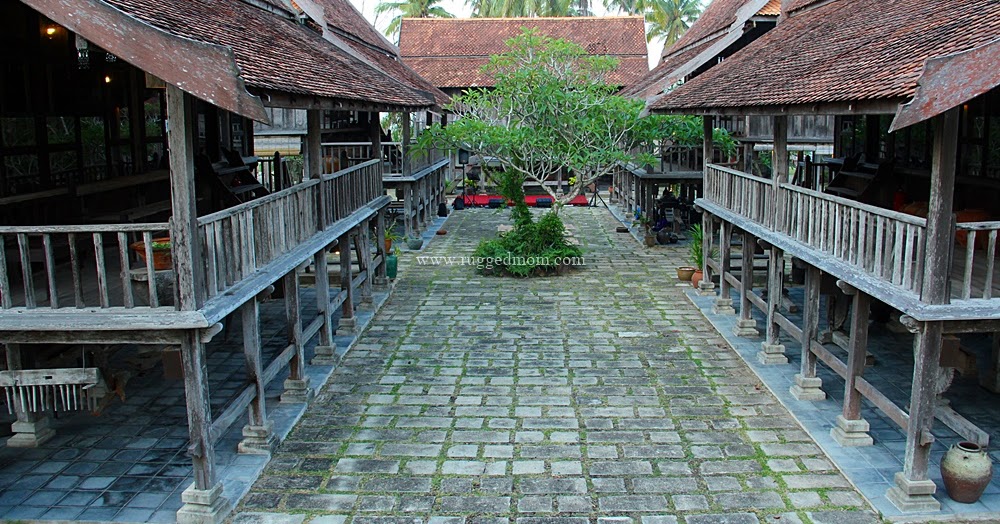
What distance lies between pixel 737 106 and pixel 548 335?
192 inches

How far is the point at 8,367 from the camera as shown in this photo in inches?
317

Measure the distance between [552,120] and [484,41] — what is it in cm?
1940

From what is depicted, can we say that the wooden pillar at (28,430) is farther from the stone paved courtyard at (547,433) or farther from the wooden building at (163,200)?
the stone paved courtyard at (547,433)

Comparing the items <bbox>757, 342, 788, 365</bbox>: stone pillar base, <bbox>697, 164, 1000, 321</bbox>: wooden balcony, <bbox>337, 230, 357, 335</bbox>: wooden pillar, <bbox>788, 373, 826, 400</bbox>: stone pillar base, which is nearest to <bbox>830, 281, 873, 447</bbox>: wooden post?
<bbox>697, 164, 1000, 321</bbox>: wooden balcony

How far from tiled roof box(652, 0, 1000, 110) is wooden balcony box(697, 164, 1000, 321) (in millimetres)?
1214

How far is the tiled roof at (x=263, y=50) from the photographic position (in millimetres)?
7449

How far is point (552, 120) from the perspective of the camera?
18.3 metres

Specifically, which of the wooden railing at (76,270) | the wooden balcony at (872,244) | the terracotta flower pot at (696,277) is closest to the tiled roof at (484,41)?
the terracotta flower pot at (696,277)

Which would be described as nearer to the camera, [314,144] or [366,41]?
[314,144]

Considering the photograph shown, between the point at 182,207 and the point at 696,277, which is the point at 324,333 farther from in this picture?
the point at 696,277

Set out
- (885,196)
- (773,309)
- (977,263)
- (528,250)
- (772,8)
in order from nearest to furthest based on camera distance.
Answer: (977,263) < (773,309) < (885,196) < (772,8) < (528,250)

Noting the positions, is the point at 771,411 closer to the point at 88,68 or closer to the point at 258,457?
the point at 258,457

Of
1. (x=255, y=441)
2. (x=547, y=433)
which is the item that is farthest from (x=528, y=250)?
(x=255, y=441)

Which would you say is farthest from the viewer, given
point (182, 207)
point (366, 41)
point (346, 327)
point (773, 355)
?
point (366, 41)
